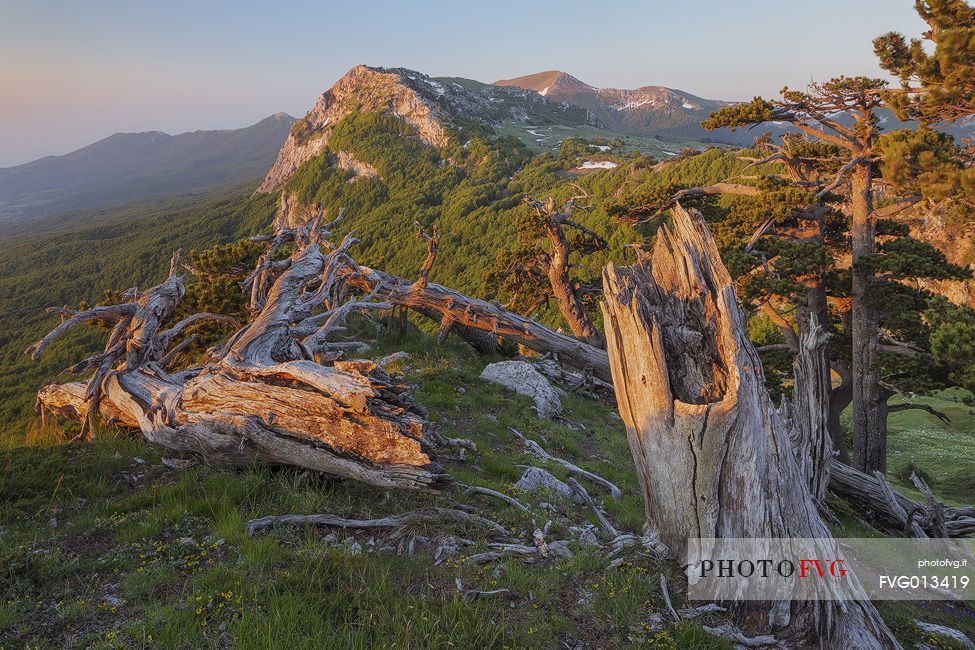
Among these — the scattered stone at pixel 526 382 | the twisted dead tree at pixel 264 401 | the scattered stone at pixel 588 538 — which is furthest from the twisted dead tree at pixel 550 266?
the scattered stone at pixel 588 538

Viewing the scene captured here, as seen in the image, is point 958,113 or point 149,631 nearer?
point 149,631

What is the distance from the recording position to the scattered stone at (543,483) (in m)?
6.95

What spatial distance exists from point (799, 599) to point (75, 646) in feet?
19.1

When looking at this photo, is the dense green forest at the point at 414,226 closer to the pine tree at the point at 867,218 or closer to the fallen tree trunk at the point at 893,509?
the pine tree at the point at 867,218

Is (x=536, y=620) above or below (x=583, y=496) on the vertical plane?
above

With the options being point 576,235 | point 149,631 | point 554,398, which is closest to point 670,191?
point 576,235

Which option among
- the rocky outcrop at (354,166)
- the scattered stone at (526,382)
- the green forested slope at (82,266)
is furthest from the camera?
the rocky outcrop at (354,166)

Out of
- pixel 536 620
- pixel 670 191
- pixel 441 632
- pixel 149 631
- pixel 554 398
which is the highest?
pixel 670 191

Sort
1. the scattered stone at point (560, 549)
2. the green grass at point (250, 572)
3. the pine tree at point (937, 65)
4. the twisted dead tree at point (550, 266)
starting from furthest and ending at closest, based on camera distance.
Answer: the twisted dead tree at point (550, 266)
the pine tree at point (937, 65)
the scattered stone at point (560, 549)
the green grass at point (250, 572)

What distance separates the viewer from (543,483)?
7.17 meters

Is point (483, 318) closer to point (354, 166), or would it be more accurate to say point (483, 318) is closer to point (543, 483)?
point (543, 483)

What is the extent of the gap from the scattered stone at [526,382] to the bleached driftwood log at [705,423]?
6.54 m

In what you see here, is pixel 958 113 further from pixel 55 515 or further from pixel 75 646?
pixel 55 515

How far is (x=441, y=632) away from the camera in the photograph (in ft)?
11.4
